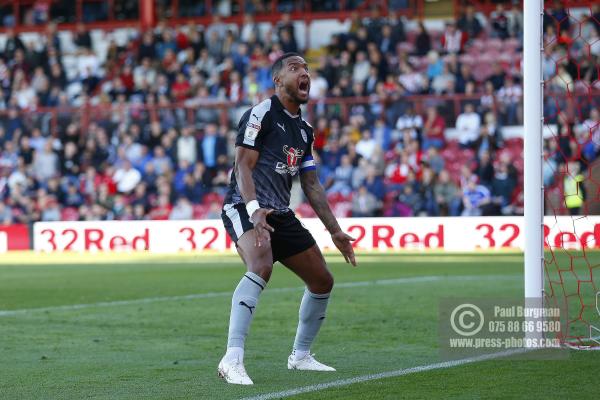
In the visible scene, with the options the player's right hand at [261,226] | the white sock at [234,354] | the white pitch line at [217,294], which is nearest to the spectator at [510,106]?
the white pitch line at [217,294]

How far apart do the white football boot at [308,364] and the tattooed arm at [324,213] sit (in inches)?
26.3

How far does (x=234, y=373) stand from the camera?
23.0ft

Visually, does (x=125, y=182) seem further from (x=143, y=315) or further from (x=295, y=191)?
(x=143, y=315)

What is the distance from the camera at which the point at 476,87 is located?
25.3m

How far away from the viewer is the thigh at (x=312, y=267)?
24.8ft

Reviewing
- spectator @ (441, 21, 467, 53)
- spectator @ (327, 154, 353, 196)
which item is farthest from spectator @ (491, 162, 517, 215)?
spectator @ (441, 21, 467, 53)

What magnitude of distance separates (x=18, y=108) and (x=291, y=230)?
22792 mm

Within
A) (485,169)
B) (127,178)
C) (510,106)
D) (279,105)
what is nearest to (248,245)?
(279,105)

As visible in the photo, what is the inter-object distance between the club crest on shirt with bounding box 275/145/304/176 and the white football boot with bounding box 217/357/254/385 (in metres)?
1.23

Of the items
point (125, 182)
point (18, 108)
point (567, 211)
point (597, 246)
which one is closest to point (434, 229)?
point (567, 211)

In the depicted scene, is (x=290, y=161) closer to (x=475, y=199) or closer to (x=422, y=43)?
(x=475, y=199)

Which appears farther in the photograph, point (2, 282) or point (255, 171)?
point (2, 282)

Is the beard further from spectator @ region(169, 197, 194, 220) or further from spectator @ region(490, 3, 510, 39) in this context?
spectator @ region(490, 3, 510, 39)

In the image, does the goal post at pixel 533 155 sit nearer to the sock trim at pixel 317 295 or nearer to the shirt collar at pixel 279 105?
the sock trim at pixel 317 295
